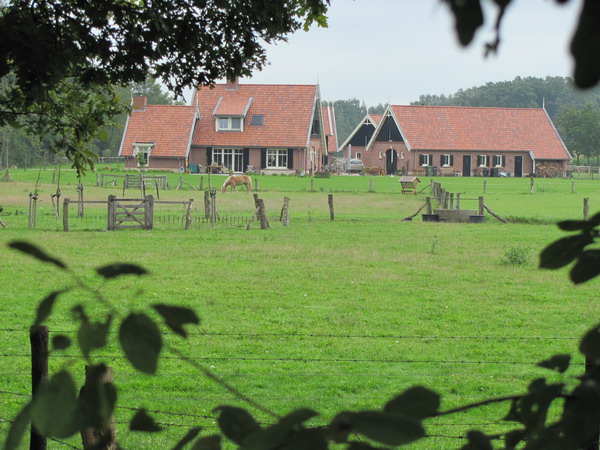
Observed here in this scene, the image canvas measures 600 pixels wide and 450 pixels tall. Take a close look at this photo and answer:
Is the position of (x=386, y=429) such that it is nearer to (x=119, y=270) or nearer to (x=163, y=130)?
(x=119, y=270)

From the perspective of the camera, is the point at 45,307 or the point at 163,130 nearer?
the point at 45,307

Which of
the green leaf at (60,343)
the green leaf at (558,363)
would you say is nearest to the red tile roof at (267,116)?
the green leaf at (558,363)

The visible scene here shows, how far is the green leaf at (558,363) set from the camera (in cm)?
136

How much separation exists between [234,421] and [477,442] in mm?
318

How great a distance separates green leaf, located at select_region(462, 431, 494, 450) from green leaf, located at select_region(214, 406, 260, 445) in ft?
0.90

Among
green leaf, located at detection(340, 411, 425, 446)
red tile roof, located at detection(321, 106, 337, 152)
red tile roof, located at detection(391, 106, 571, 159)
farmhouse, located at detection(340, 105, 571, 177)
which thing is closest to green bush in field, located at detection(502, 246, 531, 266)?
green leaf, located at detection(340, 411, 425, 446)

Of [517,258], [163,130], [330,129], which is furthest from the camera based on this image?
[330,129]

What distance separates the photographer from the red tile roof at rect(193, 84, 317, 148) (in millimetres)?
65188

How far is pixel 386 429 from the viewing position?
0.92 metres

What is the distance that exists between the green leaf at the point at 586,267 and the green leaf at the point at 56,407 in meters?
0.68

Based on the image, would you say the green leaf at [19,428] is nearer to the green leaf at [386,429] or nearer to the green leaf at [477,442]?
the green leaf at [386,429]

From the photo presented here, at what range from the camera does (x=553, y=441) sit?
101 centimetres

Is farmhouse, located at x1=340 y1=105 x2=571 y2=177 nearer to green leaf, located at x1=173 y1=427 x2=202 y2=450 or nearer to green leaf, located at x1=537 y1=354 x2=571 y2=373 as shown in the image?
green leaf, located at x1=537 y1=354 x2=571 y2=373

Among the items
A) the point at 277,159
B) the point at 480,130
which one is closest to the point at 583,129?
the point at 480,130
